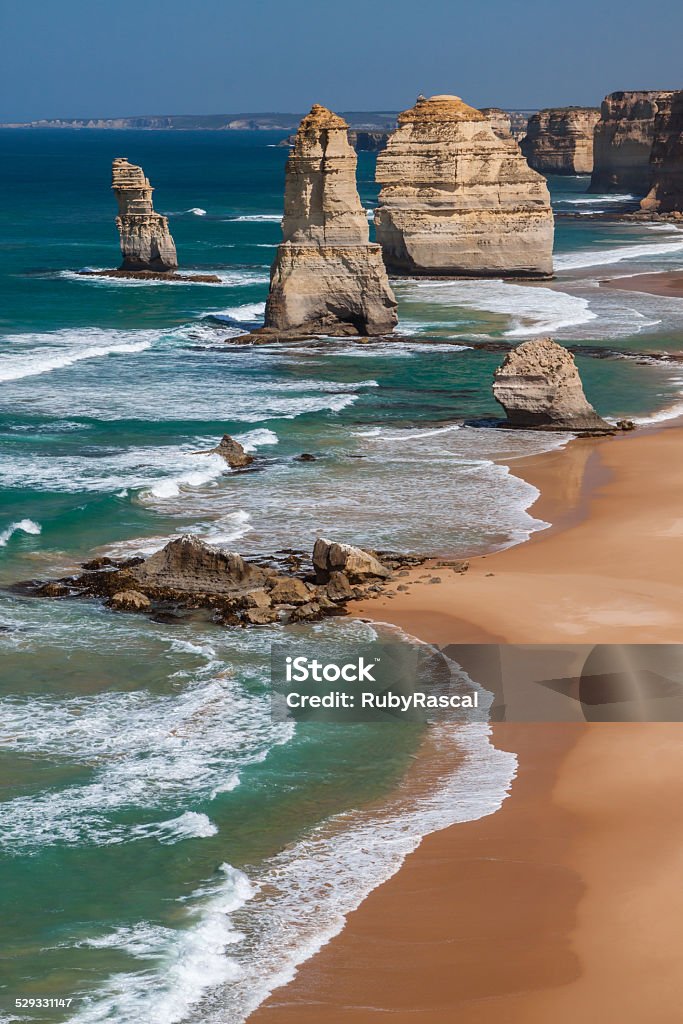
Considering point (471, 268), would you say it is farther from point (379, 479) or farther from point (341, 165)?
point (379, 479)

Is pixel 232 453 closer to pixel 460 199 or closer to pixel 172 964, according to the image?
pixel 172 964

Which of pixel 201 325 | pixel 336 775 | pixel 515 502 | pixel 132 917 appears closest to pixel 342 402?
pixel 515 502

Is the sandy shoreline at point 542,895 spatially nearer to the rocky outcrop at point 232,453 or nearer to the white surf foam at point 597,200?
the rocky outcrop at point 232,453

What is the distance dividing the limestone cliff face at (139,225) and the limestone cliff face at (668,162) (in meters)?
50.3

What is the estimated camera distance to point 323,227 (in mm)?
46562

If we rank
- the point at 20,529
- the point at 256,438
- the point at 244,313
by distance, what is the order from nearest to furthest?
the point at 20,529 < the point at 256,438 < the point at 244,313

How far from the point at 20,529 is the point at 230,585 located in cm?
560

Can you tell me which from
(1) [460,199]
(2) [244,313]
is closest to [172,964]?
(2) [244,313]

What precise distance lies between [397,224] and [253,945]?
184ft

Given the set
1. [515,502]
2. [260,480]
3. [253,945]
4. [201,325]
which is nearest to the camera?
[253,945]

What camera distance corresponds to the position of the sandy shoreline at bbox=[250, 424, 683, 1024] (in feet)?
36.6

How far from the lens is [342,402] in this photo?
38.1m

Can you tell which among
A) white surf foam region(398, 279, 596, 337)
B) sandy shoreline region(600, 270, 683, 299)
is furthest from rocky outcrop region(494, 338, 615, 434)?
sandy shoreline region(600, 270, 683, 299)

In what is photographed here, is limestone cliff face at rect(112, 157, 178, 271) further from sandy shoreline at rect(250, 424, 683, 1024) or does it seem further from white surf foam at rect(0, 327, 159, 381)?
sandy shoreline at rect(250, 424, 683, 1024)
